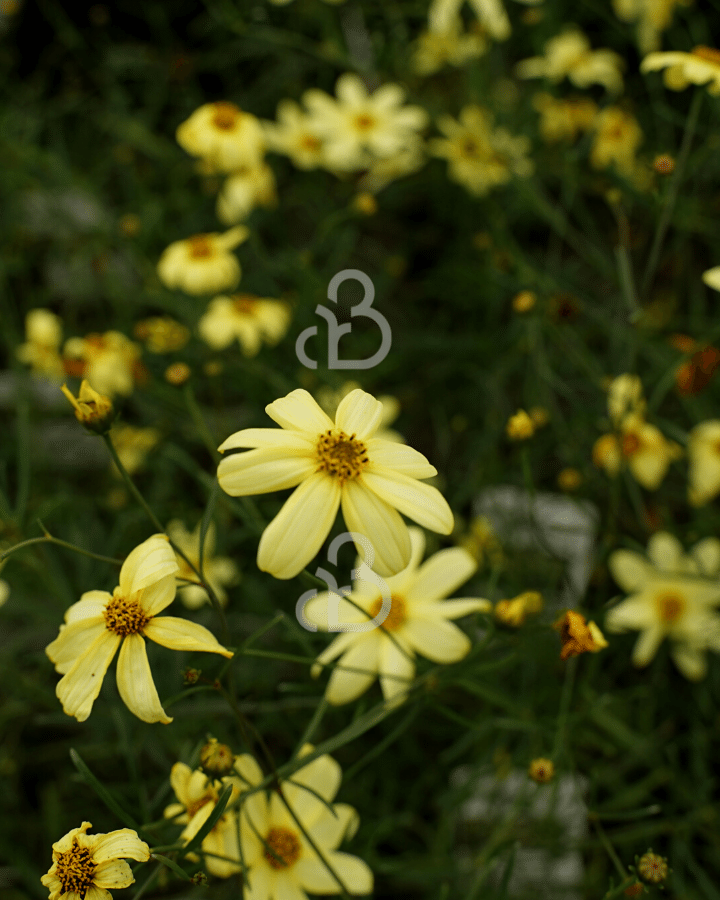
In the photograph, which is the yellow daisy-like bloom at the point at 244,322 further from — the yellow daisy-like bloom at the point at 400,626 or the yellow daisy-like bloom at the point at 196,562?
the yellow daisy-like bloom at the point at 400,626

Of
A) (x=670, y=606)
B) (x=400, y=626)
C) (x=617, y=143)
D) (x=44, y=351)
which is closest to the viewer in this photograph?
(x=400, y=626)

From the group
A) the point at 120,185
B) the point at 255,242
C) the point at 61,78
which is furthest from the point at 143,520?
the point at 61,78

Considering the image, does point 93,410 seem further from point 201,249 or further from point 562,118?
point 562,118

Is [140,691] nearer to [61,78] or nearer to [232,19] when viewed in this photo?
[232,19]

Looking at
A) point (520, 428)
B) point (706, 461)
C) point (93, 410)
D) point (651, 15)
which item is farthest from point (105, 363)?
point (651, 15)

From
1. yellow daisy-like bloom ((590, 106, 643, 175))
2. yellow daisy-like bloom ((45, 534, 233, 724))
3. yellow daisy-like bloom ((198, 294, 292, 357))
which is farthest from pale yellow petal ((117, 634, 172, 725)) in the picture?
yellow daisy-like bloom ((590, 106, 643, 175))

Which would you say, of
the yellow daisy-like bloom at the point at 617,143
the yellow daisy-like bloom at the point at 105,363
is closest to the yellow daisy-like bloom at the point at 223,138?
the yellow daisy-like bloom at the point at 105,363
